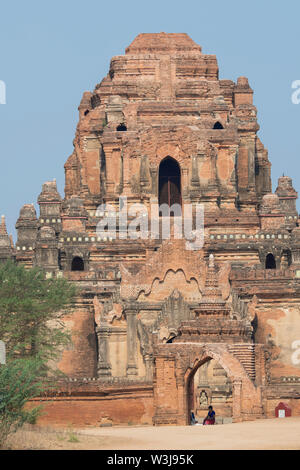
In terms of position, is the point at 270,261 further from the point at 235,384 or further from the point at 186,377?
the point at 235,384

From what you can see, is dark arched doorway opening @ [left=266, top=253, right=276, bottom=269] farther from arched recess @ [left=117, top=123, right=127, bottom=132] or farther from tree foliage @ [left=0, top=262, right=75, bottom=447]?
arched recess @ [left=117, top=123, right=127, bottom=132]

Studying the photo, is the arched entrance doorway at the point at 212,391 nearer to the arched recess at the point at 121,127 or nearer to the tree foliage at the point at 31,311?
the tree foliage at the point at 31,311

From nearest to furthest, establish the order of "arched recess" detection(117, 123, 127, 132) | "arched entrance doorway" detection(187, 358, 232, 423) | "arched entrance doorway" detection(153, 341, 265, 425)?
"arched entrance doorway" detection(153, 341, 265, 425) → "arched entrance doorway" detection(187, 358, 232, 423) → "arched recess" detection(117, 123, 127, 132)

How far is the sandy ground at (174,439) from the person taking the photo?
97.8 feet

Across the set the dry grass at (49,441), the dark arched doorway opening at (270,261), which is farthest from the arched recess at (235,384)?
the dark arched doorway opening at (270,261)

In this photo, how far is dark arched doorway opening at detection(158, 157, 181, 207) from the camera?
198 feet

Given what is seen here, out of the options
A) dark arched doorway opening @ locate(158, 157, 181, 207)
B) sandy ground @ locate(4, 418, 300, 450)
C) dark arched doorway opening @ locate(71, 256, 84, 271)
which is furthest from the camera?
dark arched doorway opening @ locate(158, 157, 181, 207)

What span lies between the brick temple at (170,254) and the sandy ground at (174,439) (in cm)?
581

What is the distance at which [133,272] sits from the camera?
52.7m

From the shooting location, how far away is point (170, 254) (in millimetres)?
51812

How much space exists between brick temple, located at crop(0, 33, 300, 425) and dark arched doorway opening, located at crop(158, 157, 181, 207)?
53mm

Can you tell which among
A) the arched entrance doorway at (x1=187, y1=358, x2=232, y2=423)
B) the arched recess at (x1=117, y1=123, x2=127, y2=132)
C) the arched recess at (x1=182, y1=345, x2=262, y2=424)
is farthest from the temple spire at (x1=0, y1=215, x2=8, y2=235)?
the arched recess at (x1=182, y1=345, x2=262, y2=424)

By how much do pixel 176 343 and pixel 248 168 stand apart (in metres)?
22.2

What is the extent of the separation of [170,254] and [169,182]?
9.16 m
